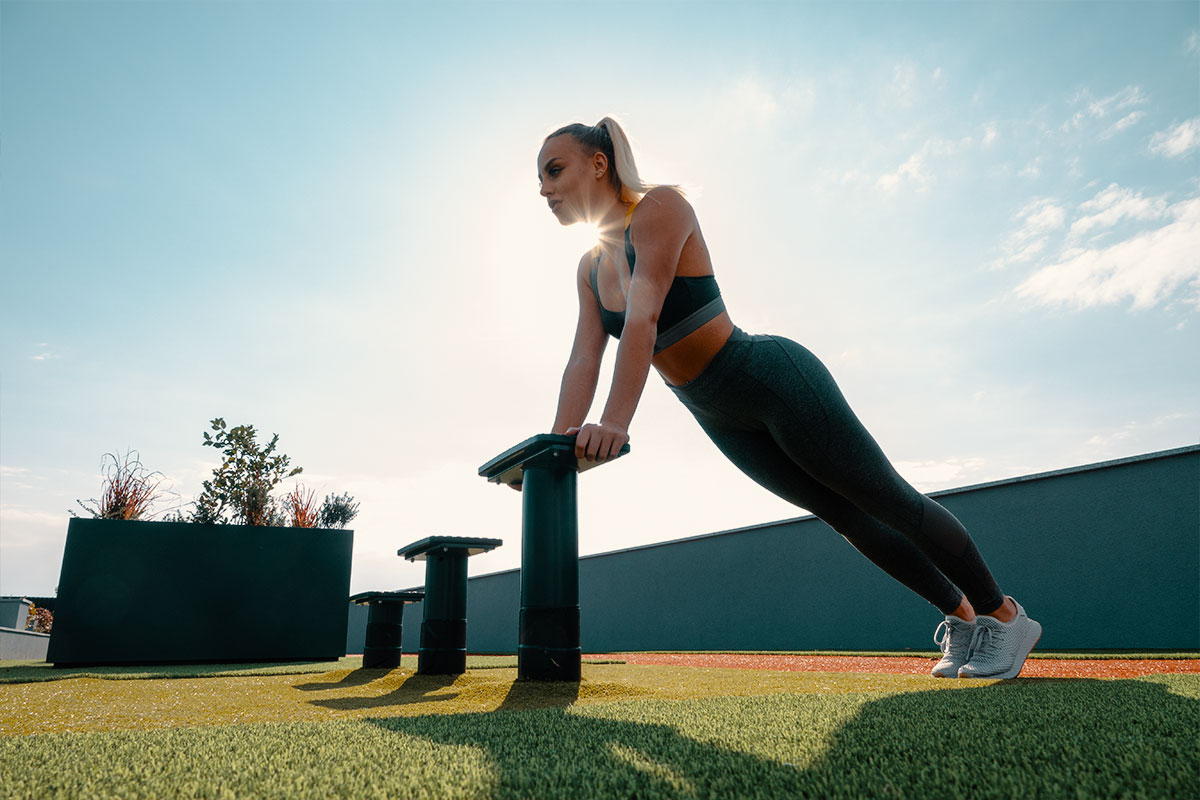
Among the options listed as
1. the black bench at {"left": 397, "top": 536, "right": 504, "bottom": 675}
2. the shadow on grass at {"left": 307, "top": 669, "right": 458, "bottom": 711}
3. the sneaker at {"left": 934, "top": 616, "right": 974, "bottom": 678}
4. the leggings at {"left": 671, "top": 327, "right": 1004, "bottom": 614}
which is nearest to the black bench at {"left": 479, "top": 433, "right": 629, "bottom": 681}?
the shadow on grass at {"left": 307, "top": 669, "right": 458, "bottom": 711}

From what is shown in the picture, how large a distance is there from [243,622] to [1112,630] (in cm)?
896

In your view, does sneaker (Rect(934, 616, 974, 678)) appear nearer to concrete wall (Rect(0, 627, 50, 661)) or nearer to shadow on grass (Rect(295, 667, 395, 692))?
shadow on grass (Rect(295, 667, 395, 692))

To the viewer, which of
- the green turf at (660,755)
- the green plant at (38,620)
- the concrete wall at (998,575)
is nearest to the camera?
the green turf at (660,755)

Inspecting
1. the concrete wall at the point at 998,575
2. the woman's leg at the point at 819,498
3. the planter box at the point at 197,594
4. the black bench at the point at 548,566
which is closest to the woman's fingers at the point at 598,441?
the black bench at the point at 548,566

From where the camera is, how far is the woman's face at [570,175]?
2.12 metres

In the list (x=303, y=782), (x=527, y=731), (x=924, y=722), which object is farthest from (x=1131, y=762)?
(x=303, y=782)

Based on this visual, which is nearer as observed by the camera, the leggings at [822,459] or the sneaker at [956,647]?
the leggings at [822,459]

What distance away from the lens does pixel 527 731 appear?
1202 millimetres

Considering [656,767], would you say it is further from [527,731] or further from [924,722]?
[924,722]

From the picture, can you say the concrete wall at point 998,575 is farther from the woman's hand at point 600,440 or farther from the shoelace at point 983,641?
the woman's hand at point 600,440

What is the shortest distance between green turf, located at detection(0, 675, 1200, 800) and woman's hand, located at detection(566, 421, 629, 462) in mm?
619

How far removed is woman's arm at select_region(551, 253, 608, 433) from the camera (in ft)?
7.41

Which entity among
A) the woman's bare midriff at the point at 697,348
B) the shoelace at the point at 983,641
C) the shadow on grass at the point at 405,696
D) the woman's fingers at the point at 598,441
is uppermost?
the woman's bare midriff at the point at 697,348

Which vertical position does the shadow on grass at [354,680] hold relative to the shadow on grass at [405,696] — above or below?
below
